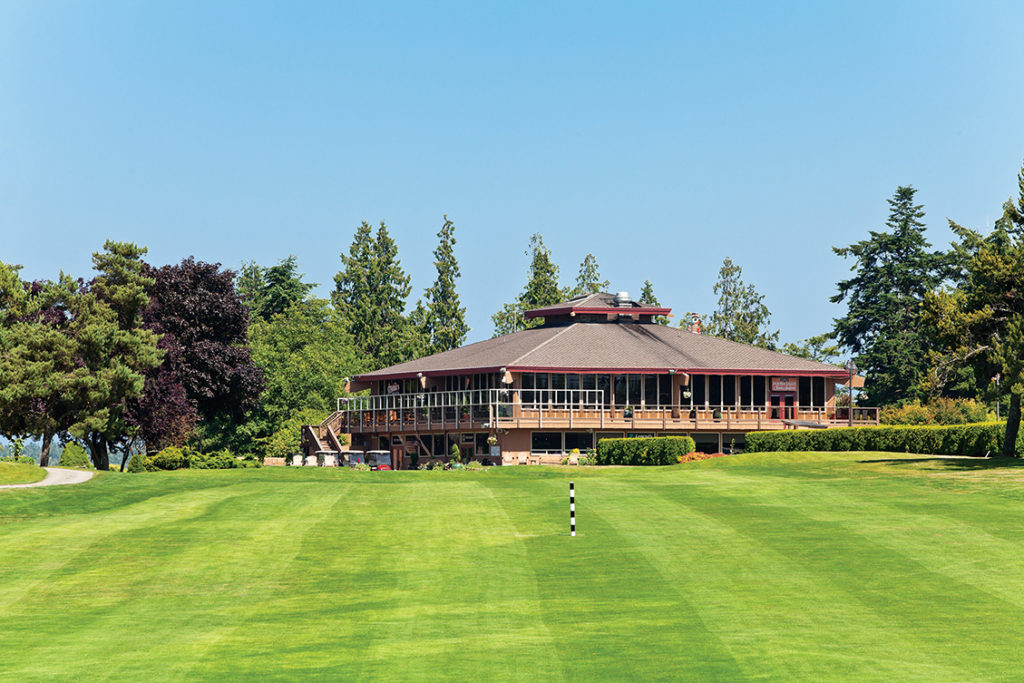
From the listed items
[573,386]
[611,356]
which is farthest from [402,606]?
[611,356]

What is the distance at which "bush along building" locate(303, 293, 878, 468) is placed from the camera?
74250mm

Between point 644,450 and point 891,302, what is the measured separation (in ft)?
190

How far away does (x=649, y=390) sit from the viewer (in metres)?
77.1

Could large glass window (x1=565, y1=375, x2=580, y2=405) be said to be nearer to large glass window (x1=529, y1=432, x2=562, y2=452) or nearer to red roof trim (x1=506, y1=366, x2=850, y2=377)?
red roof trim (x1=506, y1=366, x2=850, y2=377)

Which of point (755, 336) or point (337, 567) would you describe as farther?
point (755, 336)

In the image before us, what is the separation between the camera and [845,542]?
1184 inches

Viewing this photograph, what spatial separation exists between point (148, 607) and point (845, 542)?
15202mm

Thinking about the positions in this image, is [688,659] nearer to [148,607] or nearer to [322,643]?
[322,643]

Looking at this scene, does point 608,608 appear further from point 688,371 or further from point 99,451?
point 688,371

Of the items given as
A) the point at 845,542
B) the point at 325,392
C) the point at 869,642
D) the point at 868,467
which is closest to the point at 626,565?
the point at 845,542

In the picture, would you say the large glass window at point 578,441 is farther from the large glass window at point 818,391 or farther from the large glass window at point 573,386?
the large glass window at point 818,391

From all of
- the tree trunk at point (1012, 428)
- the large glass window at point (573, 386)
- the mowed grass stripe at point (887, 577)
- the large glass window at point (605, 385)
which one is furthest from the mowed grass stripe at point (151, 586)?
the large glass window at point (605, 385)

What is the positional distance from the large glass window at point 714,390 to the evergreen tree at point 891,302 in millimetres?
36061

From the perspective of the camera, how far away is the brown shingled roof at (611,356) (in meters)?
76.2
